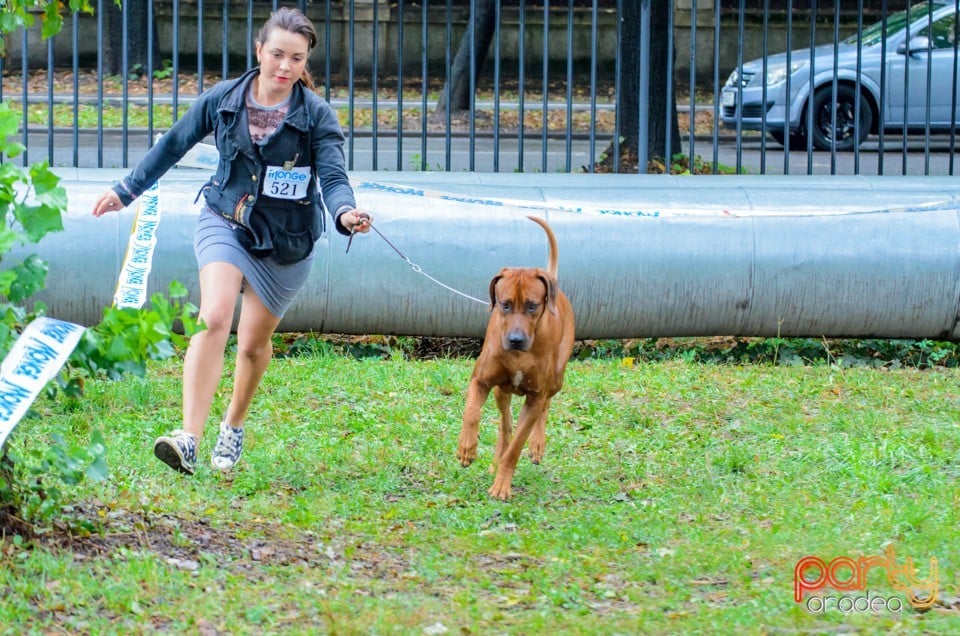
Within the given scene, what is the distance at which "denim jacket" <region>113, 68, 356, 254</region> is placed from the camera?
533 centimetres

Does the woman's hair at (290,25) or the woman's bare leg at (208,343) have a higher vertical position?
the woman's hair at (290,25)

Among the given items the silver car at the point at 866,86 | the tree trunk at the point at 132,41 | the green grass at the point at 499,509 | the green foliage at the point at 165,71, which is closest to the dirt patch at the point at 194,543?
the green grass at the point at 499,509

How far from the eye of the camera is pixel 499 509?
5.55 m

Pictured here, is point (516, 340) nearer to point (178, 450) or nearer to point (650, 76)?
point (178, 450)

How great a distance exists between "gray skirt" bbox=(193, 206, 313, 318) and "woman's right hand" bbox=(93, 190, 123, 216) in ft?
1.11

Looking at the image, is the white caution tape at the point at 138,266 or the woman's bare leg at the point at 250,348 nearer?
the woman's bare leg at the point at 250,348

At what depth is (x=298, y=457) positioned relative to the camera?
6207mm

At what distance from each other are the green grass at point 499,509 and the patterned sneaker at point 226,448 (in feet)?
0.21

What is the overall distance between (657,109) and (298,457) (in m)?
5.38

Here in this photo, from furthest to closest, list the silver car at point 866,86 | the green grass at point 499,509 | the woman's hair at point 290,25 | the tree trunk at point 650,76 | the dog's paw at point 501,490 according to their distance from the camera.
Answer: the silver car at point 866,86, the tree trunk at point 650,76, the dog's paw at point 501,490, the woman's hair at point 290,25, the green grass at point 499,509

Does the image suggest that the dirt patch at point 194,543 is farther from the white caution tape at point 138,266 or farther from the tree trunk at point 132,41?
the tree trunk at point 132,41

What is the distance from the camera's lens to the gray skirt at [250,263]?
17.6 ft

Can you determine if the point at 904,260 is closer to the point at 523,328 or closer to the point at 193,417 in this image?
the point at 523,328

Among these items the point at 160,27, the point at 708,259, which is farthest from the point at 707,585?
the point at 160,27
